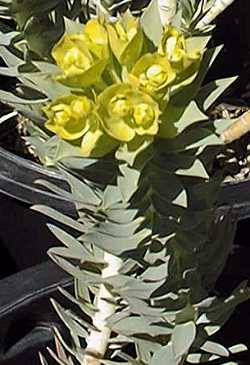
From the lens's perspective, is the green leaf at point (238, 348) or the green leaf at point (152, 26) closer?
the green leaf at point (152, 26)

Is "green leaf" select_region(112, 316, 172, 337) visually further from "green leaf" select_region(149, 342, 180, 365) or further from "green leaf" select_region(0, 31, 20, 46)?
"green leaf" select_region(0, 31, 20, 46)

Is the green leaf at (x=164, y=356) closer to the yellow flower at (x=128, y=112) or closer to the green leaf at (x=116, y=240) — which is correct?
the green leaf at (x=116, y=240)

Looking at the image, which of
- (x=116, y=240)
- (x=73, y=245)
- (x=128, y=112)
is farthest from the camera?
(x=73, y=245)

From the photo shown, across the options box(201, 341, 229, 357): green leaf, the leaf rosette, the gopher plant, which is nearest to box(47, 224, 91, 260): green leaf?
the gopher plant

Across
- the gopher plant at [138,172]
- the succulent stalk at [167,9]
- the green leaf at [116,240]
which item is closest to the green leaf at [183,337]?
the gopher plant at [138,172]

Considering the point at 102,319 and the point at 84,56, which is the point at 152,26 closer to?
the point at 84,56

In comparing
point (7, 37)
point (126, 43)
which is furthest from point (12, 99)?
point (126, 43)

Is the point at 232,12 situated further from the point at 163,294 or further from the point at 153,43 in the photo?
the point at 153,43

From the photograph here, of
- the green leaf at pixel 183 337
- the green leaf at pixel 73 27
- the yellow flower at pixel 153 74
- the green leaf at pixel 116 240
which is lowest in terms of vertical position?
the green leaf at pixel 183 337

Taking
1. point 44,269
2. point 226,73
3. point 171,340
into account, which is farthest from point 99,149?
point 226,73
